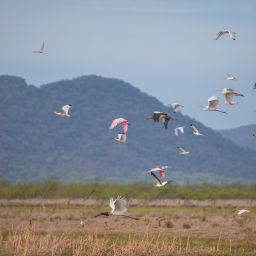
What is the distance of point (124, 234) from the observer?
38.3 meters

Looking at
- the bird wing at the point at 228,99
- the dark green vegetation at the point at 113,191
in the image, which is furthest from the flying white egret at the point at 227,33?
the dark green vegetation at the point at 113,191

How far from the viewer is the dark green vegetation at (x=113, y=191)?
70875mm

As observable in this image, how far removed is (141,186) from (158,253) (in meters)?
50.7

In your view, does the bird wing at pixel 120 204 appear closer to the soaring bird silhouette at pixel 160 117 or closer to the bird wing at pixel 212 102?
the soaring bird silhouette at pixel 160 117

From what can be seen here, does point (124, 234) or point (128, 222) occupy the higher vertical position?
point (128, 222)

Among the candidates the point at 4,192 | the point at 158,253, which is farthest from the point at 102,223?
the point at 4,192

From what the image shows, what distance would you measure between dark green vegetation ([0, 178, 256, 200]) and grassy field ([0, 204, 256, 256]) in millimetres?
14671

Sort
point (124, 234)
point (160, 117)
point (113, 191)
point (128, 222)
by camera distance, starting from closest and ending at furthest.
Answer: point (160, 117) < point (124, 234) < point (128, 222) < point (113, 191)

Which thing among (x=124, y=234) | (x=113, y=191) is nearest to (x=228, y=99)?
(x=124, y=234)

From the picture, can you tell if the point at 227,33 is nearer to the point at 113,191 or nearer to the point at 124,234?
the point at 124,234

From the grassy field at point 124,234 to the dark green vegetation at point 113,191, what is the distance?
14671 millimetres

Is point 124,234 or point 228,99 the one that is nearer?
point 228,99

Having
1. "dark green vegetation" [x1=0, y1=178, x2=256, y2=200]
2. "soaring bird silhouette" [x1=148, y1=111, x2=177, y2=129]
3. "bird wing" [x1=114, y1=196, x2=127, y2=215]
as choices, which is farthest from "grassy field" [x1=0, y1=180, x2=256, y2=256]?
"soaring bird silhouette" [x1=148, y1=111, x2=177, y2=129]

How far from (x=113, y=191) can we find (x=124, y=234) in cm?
3367
